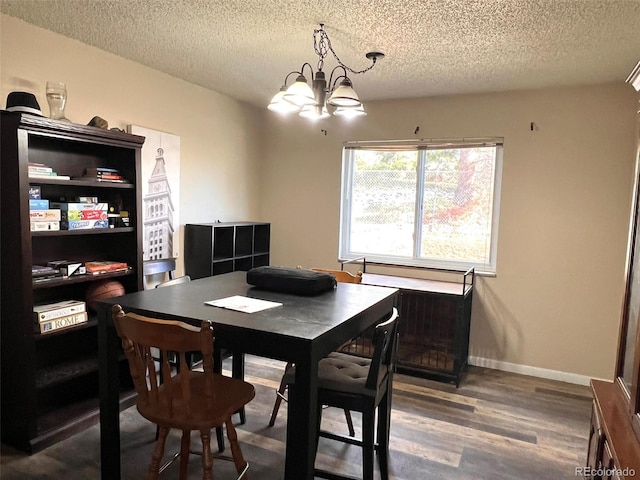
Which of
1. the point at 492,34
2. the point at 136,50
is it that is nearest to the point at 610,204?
the point at 492,34

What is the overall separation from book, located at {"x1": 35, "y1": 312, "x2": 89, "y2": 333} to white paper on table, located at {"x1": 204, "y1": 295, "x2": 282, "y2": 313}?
1090 millimetres

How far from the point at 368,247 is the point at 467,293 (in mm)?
1116

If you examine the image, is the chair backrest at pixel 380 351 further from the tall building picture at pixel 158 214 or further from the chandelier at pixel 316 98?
the tall building picture at pixel 158 214

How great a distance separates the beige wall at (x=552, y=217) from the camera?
3.33 meters

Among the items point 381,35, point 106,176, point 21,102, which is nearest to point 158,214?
point 106,176

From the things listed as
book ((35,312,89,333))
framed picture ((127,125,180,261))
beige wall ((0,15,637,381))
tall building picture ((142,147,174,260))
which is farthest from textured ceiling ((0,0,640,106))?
book ((35,312,89,333))

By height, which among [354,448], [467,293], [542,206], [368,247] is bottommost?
[354,448]

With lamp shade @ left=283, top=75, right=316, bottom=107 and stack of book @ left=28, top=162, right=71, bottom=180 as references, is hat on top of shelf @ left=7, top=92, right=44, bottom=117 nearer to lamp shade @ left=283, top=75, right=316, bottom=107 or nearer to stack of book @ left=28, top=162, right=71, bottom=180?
stack of book @ left=28, top=162, right=71, bottom=180

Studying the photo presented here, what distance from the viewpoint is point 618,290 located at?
337 centimetres

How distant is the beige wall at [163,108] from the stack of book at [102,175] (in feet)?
1.25

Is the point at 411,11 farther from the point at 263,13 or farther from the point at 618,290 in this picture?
the point at 618,290

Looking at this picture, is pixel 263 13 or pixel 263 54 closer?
pixel 263 13

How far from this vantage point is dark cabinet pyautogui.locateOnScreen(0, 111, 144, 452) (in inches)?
87.1

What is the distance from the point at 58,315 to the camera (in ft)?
8.05
